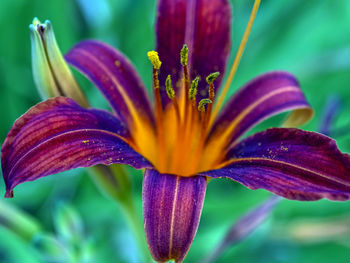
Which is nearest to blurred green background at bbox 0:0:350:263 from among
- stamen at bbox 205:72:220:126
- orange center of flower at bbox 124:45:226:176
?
orange center of flower at bbox 124:45:226:176

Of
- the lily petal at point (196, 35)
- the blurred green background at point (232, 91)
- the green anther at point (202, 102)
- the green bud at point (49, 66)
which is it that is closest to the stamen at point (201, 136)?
the green anther at point (202, 102)

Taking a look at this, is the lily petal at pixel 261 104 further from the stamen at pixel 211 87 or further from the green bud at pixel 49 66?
the green bud at pixel 49 66

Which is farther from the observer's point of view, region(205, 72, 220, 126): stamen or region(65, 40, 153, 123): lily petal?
region(65, 40, 153, 123): lily petal

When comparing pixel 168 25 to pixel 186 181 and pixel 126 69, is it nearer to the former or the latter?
pixel 126 69

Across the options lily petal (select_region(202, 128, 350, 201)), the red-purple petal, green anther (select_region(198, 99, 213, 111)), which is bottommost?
the red-purple petal

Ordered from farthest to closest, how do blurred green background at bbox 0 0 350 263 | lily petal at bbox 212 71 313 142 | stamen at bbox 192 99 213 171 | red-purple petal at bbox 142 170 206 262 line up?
1. blurred green background at bbox 0 0 350 263
2. lily petal at bbox 212 71 313 142
3. stamen at bbox 192 99 213 171
4. red-purple petal at bbox 142 170 206 262

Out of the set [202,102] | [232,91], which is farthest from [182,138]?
[232,91]

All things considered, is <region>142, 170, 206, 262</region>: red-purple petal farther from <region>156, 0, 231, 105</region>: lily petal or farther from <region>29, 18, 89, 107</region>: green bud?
<region>156, 0, 231, 105</region>: lily petal
